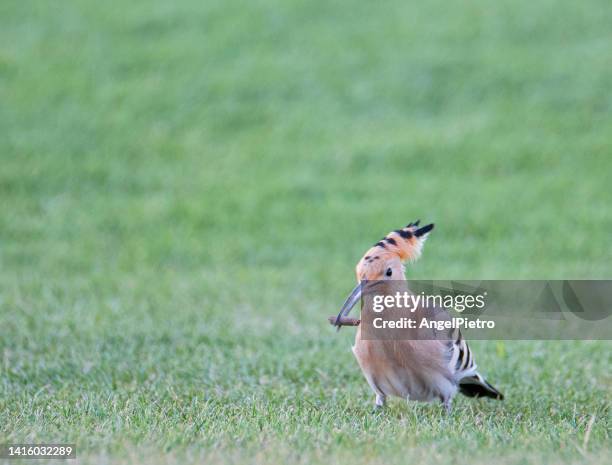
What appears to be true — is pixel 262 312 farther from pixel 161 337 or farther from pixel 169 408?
pixel 169 408

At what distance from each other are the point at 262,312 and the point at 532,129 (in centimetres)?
745

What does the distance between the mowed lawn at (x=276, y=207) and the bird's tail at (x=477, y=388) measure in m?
0.07

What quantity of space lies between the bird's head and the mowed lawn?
696 millimetres

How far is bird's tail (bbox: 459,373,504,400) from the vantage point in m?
5.30

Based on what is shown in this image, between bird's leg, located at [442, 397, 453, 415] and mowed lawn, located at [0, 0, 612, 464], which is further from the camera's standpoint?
bird's leg, located at [442, 397, 453, 415]

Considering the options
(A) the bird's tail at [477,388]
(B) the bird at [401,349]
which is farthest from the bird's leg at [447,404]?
(A) the bird's tail at [477,388]

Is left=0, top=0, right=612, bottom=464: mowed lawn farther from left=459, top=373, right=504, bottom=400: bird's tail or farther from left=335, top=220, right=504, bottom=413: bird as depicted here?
left=335, top=220, right=504, bottom=413: bird

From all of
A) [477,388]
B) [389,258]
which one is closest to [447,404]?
[477,388]

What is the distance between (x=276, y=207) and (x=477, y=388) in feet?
25.0

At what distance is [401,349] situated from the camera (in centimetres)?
477

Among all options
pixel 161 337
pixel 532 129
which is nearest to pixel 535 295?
pixel 161 337

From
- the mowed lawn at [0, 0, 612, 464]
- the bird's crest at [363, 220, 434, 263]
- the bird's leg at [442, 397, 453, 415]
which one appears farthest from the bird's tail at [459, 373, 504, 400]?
the bird's crest at [363, 220, 434, 263]

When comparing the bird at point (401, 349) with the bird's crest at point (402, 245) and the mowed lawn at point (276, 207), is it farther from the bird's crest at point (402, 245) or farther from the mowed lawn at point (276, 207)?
the mowed lawn at point (276, 207)

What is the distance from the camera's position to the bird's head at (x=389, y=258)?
15.5 ft
